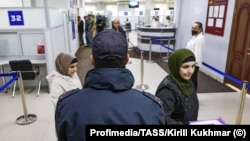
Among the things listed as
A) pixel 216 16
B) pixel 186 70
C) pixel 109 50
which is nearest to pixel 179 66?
pixel 186 70

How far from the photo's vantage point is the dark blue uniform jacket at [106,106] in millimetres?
802

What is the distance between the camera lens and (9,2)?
6.12 m

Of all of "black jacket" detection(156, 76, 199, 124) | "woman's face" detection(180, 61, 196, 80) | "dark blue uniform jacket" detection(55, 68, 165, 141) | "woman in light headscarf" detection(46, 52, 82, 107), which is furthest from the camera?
"woman in light headscarf" detection(46, 52, 82, 107)

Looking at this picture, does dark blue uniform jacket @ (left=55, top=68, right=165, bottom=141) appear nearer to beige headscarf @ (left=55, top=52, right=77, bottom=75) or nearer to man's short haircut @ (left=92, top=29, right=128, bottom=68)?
man's short haircut @ (left=92, top=29, right=128, bottom=68)

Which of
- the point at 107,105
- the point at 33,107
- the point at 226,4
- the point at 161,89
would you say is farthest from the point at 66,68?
the point at 226,4

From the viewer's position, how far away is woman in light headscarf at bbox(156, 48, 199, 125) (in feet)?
4.84

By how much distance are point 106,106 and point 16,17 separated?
14.0 feet

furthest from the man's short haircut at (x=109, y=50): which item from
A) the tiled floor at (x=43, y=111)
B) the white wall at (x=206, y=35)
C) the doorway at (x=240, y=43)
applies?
the white wall at (x=206, y=35)

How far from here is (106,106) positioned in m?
0.80

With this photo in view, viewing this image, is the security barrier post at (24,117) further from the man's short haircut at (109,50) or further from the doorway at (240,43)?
the doorway at (240,43)

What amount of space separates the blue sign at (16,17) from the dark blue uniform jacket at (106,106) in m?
4.06

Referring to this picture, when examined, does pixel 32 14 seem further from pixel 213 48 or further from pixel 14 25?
pixel 213 48

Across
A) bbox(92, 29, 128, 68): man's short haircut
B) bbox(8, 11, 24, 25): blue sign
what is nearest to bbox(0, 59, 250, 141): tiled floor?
bbox(8, 11, 24, 25): blue sign

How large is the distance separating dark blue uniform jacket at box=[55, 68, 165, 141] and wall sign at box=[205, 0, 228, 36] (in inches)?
190
